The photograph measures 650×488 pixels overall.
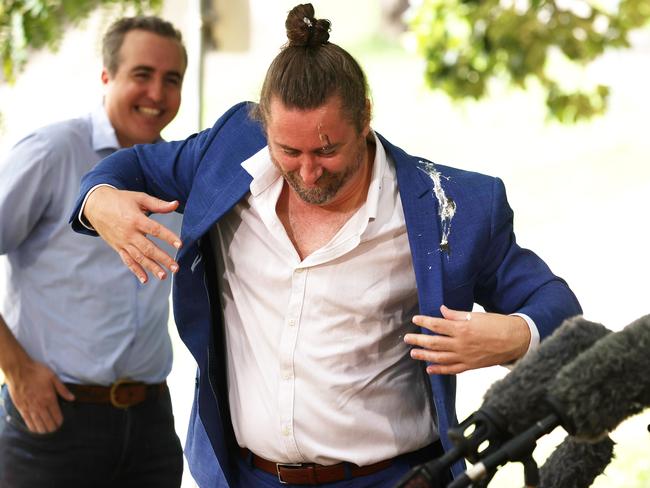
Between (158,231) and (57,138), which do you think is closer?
(158,231)

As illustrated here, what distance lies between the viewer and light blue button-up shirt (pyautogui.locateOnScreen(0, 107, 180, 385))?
319 centimetres

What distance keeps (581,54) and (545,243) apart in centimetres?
280

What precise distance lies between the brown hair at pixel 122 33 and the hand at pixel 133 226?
47.1 inches

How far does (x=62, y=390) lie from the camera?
3199 mm

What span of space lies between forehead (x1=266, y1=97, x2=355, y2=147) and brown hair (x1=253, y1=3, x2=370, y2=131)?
13 millimetres

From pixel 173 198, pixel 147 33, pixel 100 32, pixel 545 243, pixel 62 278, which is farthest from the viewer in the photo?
pixel 545 243

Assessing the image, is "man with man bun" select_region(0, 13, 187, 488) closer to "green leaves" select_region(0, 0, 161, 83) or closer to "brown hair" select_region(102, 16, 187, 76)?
"brown hair" select_region(102, 16, 187, 76)

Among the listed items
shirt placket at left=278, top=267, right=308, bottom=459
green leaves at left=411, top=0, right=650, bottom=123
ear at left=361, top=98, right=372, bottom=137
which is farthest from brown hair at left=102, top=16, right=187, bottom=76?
green leaves at left=411, top=0, right=650, bottom=123

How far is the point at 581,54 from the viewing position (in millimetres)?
4664

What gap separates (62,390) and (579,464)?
1.70m

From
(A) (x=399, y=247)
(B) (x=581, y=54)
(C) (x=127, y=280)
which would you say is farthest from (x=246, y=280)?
(B) (x=581, y=54)

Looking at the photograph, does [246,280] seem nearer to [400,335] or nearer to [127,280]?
[400,335]

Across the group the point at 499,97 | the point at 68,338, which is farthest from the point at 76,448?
the point at 499,97

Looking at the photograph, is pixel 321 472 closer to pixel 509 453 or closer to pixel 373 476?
pixel 373 476
